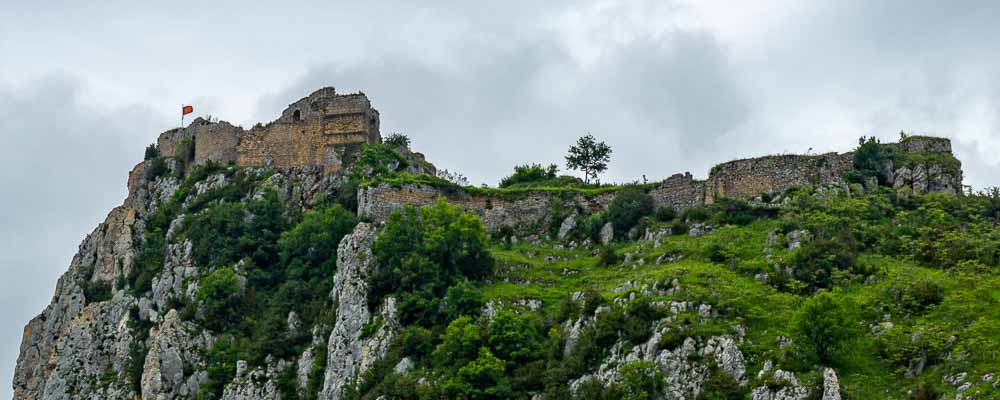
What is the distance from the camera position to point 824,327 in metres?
54.1

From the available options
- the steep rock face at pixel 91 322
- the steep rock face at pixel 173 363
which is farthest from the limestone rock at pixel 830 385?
the steep rock face at pixel 91 322

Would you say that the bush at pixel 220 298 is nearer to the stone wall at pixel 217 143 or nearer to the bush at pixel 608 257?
the stone wall at pixel 217 143

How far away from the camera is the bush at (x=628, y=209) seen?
75.9m

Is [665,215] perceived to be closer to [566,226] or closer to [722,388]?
[566,226]

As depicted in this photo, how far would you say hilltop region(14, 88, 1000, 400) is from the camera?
5566cm

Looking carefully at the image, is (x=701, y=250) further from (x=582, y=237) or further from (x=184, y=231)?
(x=184, y=231)

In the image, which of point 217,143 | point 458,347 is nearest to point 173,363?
point 458,347

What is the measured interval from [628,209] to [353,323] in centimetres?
1738

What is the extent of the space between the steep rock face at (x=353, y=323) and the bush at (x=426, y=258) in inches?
22.8

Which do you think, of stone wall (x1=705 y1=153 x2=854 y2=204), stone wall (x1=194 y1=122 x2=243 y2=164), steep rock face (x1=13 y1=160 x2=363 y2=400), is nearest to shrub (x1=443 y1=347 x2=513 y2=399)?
steep rock face (x1=13 y1=160 x2=363 y2=400)

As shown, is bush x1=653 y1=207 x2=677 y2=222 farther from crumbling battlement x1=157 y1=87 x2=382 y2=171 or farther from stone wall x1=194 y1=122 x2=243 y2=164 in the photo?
stone wall x1=194 y1=122 x2=243 y2=164

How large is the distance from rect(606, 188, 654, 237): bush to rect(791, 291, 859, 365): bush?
69.6 ft

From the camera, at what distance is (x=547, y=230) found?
79062mm

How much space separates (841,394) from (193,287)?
124ft
